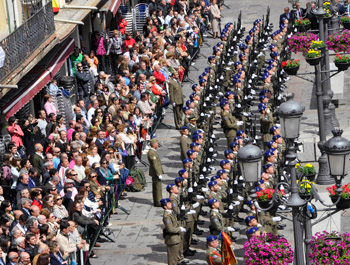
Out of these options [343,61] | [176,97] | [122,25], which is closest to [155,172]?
[343,61]

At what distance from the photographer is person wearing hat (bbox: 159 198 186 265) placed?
2223cm

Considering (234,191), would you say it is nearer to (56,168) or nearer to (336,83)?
(56,168)

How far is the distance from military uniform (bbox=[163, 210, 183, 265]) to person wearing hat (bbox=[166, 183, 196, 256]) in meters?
0.35

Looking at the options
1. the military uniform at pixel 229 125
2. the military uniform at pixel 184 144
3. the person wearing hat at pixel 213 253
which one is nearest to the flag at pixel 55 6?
the military uniform at pixel 229 125

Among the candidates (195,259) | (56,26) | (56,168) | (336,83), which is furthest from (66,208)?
(336,83)

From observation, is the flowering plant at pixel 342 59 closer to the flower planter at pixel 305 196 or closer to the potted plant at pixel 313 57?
the potted plant at pixel 313 57

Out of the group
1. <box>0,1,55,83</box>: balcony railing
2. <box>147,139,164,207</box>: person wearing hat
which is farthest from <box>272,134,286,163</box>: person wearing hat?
<box>0,1,55,83</box>: balcony railing

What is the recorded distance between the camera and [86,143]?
82.6 ft

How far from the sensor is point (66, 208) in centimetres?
2234

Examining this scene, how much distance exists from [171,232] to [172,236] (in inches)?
5.8

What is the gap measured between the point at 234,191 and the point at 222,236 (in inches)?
140

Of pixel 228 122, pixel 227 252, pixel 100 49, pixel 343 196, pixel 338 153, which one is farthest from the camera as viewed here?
pixel 100 49

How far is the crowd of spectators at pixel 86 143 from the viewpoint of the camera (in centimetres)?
2036

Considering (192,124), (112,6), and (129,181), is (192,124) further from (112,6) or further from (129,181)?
(112,6)
